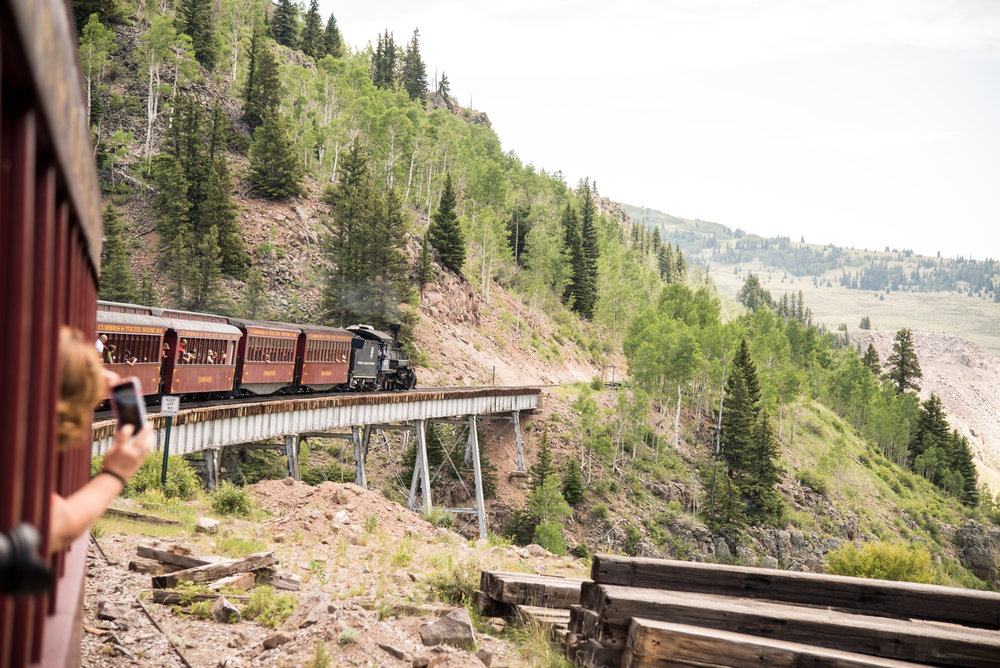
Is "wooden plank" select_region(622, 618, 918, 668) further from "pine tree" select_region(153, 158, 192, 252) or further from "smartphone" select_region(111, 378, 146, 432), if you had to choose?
"pine tree" select_region(153, 158, 192, 252)

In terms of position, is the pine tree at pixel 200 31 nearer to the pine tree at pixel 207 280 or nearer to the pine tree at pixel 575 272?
the pine tree at pixel 207 280

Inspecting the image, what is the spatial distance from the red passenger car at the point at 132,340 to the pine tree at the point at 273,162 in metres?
44.4

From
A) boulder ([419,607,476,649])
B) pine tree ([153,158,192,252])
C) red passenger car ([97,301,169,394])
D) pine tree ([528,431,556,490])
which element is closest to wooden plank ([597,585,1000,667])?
boulder ([419,607,476,649])

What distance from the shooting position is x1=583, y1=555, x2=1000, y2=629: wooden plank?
6402 mm

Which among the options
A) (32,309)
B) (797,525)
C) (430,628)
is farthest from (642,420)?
(32,309)

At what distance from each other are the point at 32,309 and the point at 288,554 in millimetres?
11738

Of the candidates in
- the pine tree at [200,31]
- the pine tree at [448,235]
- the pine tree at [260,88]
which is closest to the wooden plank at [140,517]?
the pine tree at [448,235]

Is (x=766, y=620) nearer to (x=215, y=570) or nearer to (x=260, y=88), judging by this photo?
(x=215, y=570)

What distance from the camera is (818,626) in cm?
584

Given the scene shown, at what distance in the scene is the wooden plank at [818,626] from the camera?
5469 millimetres

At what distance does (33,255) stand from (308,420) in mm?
24857

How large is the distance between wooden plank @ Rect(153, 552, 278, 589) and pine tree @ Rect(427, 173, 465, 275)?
190ft

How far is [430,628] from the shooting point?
861 cm

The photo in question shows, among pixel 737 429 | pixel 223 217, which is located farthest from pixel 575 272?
pixel 223 217
